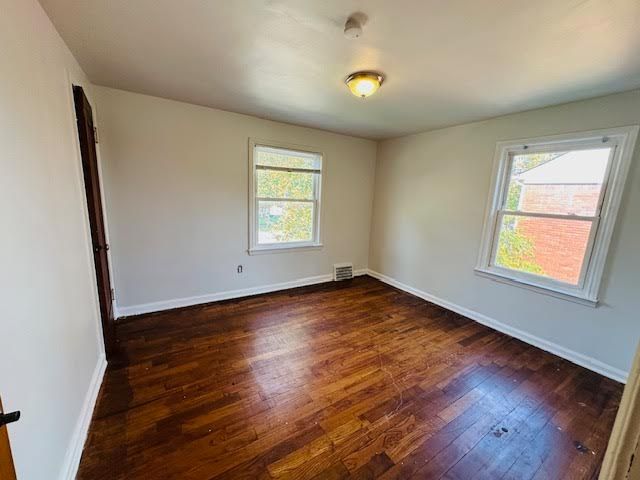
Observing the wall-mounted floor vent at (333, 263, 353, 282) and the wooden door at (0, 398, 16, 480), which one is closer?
the wooden door at (0, 398, 16, 480)

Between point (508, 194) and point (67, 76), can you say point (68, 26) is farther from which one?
point (508, 194)

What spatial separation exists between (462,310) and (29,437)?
372 centimetres

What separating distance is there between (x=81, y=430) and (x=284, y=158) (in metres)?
3.25

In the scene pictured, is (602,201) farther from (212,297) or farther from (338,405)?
(212,297)

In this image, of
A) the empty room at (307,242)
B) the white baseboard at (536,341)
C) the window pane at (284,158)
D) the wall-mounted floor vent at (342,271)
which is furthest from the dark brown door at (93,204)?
the white baseboard at (536,341)

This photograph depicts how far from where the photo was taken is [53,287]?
1328 millimetres

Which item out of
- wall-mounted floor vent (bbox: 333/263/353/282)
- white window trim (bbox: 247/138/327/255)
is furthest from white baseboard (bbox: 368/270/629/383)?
white window trim (bbox: 247/138/327/255)

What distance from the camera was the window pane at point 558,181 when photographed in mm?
2320

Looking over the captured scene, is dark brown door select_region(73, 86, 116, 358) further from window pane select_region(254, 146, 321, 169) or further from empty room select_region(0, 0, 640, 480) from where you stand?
window pane select_region(254, 146, 321, 169)

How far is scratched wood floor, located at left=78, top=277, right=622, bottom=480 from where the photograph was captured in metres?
1.44

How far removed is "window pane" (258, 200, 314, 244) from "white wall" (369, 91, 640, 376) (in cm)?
132

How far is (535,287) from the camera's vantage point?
8.73 feet

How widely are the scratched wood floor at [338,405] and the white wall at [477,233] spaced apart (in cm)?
30

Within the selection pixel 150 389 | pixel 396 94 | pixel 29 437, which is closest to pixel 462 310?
pixel 396 94
